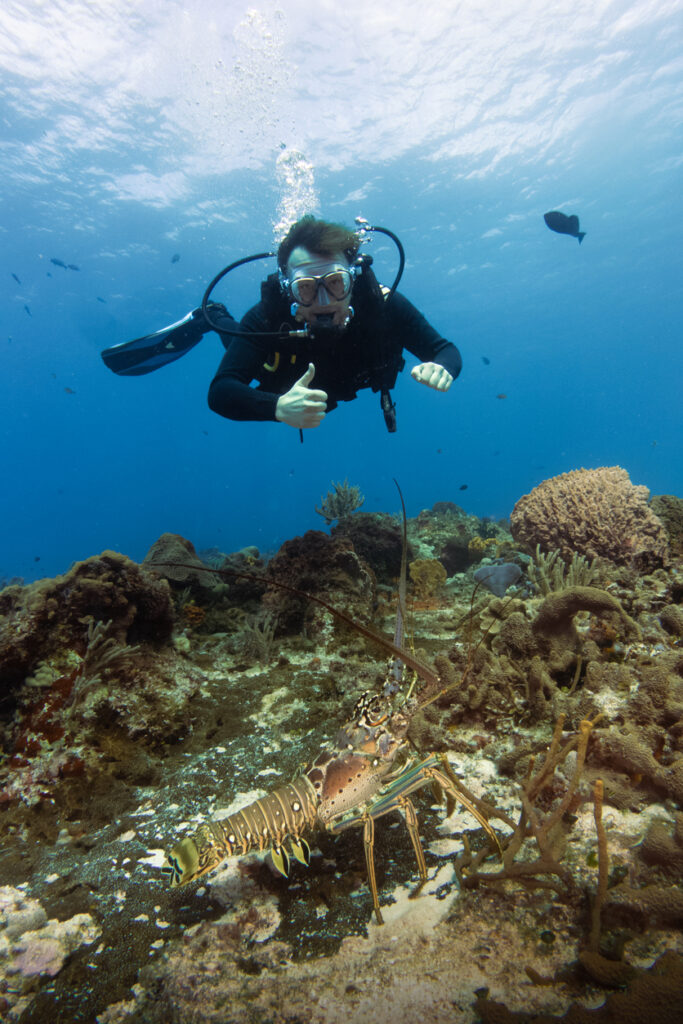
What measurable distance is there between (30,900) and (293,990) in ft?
5.49

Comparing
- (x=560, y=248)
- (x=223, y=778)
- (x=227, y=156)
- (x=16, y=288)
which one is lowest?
(x=223, y=778)

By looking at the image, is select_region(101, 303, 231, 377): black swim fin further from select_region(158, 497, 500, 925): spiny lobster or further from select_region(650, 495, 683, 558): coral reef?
select_region(650, 495, 683, 558): coral reef

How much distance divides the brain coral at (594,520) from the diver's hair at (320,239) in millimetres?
4513

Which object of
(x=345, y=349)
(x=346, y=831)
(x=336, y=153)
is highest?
(x=336, y=153)

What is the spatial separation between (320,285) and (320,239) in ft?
1.80

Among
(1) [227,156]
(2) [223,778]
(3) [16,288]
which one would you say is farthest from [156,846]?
(3) [16,288]

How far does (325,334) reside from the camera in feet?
18.9

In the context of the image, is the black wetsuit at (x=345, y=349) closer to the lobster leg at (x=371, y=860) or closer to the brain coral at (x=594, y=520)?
the brain coral at (x=594, y=520)

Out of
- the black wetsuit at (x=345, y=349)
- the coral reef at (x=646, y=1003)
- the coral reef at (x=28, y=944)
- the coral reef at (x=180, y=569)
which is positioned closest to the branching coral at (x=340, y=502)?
the coral reef at (x=180, y=569)

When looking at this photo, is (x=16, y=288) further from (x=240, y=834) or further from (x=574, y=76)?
(x=240, y=834)

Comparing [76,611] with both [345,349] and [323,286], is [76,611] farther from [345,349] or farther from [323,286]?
[345,349]

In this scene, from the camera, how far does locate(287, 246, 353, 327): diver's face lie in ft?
17.8

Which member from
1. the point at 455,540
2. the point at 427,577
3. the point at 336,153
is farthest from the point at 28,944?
the point at 336,153

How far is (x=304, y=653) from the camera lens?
5.24 meters
